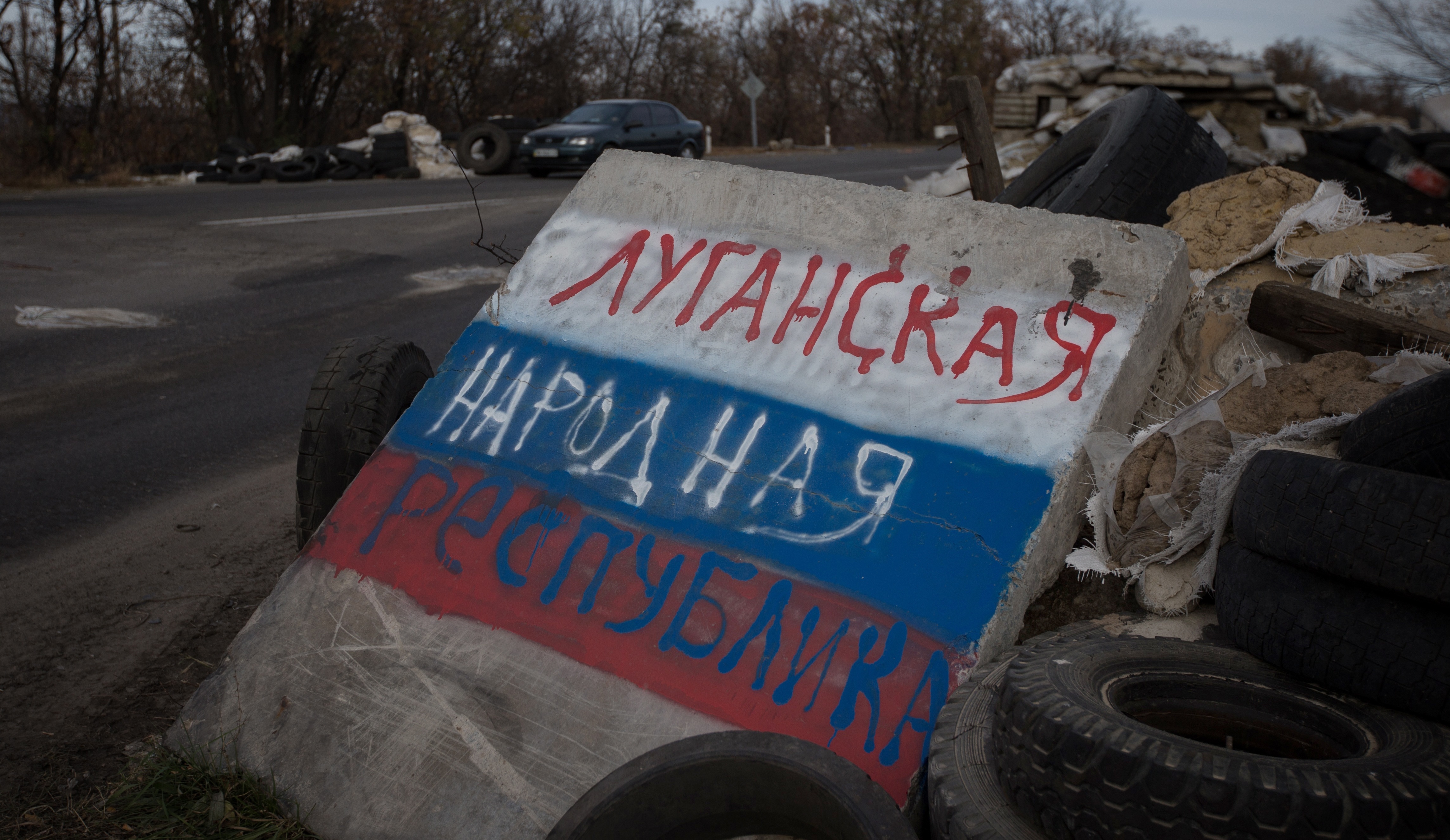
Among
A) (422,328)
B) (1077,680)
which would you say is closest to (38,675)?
(1077,680)

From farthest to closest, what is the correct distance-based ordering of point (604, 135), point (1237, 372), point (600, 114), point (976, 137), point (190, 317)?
point (600, 114) < point (604, 135) < point (190, 317) < point (976, 137) < point (1237, 372)

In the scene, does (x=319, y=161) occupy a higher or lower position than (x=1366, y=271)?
lower

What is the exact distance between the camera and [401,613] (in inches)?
104

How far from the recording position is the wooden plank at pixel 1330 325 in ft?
9.25

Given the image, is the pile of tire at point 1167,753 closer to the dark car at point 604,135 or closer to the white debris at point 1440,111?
the white debris at point 1440,111

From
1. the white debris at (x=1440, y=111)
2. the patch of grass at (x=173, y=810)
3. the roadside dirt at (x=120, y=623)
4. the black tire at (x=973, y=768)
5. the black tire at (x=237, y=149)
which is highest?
the white debris at (x=1440, y=111)

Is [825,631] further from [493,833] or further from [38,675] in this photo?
[38,675]

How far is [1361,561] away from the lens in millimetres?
1860

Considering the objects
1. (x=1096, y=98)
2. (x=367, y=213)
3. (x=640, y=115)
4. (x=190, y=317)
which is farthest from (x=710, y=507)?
(x=640, y=115)

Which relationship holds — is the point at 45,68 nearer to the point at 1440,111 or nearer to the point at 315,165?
the point at 315,165

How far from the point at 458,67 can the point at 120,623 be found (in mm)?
27052

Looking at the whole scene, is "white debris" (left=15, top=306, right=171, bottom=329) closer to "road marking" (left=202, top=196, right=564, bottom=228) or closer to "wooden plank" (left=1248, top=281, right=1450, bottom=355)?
"road marking" (left=202, top=196, right=564, bottom=228)

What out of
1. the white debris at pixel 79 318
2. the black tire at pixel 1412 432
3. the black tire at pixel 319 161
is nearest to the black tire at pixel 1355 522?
the black tire at pixel 1412 432

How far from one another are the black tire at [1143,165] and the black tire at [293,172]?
53.0ft
